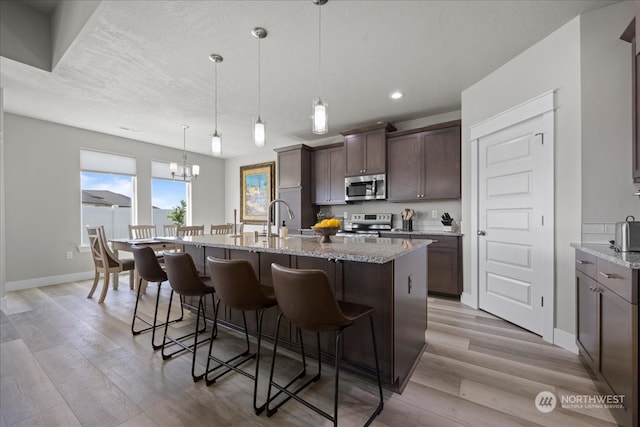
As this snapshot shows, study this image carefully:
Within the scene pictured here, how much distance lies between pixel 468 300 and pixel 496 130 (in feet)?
6.59

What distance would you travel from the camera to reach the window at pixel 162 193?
18.9ft

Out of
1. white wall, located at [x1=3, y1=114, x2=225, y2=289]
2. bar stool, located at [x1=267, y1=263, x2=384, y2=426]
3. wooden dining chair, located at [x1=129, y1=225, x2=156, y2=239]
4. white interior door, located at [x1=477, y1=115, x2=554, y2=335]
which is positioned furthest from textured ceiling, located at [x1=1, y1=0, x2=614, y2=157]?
bar stool, located at [x1=267, y1=263, x2=384, y2=426]

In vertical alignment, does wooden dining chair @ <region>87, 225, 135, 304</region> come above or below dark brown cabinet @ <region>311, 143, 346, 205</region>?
below

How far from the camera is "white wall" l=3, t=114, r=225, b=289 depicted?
4043 mm

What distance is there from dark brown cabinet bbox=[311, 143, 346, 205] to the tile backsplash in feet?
10.4

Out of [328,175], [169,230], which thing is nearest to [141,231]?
[169,230]

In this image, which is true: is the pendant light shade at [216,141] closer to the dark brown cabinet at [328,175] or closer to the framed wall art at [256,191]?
the dark brown cabinet at [328,175]

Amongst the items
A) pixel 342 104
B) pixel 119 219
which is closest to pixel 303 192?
pixel 342 104

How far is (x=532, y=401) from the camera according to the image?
1.62m

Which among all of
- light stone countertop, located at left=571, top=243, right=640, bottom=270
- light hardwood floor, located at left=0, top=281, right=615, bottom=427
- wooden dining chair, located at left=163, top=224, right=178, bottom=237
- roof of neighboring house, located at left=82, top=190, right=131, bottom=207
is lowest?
light hardwood floor, located at left=0, top=281, right=615, bottom=427

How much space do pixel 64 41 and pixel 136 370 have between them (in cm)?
305

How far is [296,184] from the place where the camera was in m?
5.13

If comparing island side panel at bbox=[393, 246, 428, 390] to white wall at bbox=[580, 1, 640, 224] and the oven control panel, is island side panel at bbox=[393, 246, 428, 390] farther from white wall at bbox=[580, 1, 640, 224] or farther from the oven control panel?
the oven control panel

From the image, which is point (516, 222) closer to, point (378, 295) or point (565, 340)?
point (565, 340)
